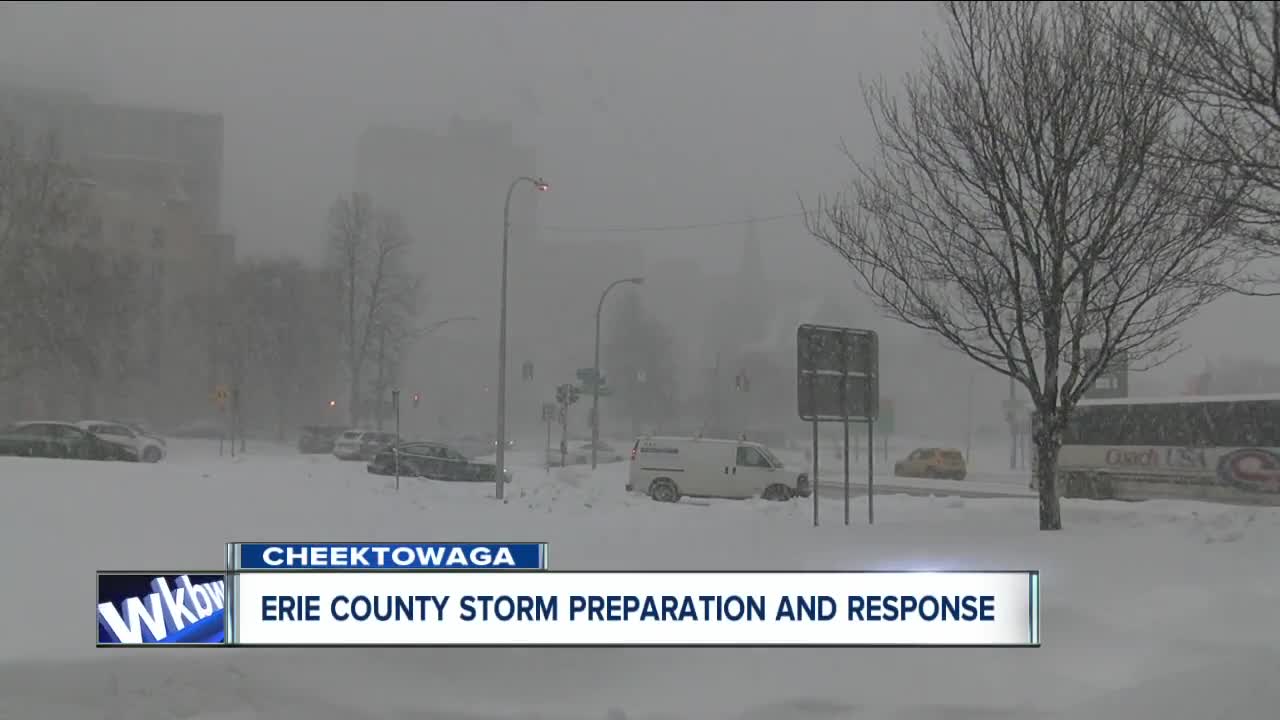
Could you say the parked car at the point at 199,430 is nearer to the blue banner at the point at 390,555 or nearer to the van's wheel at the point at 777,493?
the van's wheel at the point at 777,493

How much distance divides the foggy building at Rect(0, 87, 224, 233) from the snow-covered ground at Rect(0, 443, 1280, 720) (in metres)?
66.1

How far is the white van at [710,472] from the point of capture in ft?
79.7

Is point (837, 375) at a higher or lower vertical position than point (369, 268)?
lower

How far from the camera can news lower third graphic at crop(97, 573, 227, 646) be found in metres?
5.35

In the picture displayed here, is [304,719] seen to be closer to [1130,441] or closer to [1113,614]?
[1113,614]

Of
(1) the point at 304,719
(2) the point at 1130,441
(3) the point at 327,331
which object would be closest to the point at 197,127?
(3) the point at 327,331

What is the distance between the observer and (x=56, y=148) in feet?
127

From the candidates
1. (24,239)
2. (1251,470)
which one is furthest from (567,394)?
(24,239)

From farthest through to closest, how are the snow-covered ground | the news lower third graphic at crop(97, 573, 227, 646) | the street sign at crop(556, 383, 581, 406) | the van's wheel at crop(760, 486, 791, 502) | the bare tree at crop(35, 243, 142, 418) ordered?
1. the bare tree at crop(35, 243, 142, 418)
2. the street sign at crop(556, 383, 581, 406)
3. the van's wheel at crop(760, 486, 791, 502)
4. the snow-covered ground
5. the news lower third graphic at crop(97, 573, 227, 646)

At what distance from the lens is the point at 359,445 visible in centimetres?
4134

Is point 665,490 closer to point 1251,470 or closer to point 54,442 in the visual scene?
point 1251,470

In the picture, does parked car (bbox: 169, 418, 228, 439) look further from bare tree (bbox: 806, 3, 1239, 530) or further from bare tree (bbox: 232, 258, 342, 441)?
bare tree (bbox: 806, 3, 1239, 530)

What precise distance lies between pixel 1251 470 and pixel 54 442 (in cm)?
3196

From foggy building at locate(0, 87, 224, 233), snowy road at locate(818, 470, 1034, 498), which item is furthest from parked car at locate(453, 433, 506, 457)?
foggy building at locate(0, 87, 224, 233)
